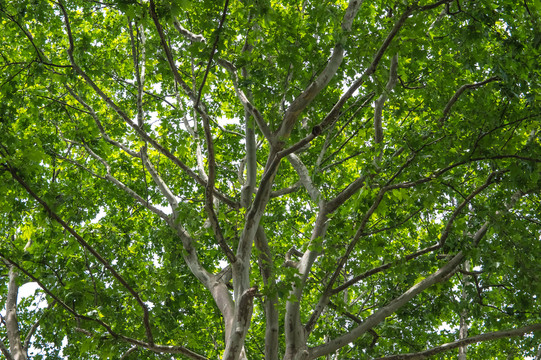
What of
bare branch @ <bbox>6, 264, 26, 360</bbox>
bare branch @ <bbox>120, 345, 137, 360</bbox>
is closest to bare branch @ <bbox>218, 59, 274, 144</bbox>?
bare branch @ <bbox>120, 345, 137, 360</bbox>

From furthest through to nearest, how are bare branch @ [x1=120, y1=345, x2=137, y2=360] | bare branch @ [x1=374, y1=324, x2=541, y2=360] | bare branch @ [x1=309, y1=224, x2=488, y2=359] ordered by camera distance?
bare branch @ [x1=309, y1=224, x2=488, y2=359] → bare branch @ [x1=120, y1=345, x2=137, y2=360] → bare branch @ [x1=374, y1=324, x2=541, y2=360]

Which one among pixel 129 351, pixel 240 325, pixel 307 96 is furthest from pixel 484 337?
pixel 129 351

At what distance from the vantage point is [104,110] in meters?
10.3

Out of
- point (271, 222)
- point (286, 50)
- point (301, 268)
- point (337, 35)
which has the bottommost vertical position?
point (301, 268)

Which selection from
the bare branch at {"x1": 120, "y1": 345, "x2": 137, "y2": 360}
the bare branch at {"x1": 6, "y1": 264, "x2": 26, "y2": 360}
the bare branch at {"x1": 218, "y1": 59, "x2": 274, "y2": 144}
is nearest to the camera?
the bare branch at {"x1": 218, "y1": 59, "x2": 274, "y2": 144}

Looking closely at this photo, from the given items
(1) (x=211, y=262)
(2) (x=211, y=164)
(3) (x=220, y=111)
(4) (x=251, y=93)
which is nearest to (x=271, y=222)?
(1) (x=211, y=262)

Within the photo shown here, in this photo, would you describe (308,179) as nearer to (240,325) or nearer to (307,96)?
(307,96)

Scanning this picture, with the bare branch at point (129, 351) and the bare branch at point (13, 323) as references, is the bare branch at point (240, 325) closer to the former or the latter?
the bare branch at point (129, 351)

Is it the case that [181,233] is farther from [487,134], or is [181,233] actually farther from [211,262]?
[487,134]

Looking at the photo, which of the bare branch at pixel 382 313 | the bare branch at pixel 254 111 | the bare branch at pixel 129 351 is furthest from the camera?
the bare branch at pixel 382 313

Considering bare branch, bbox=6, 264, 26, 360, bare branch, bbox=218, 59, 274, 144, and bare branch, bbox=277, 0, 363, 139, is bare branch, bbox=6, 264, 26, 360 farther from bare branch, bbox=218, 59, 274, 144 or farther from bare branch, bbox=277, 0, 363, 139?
bare branch, bbox=277, 0, 363, 139

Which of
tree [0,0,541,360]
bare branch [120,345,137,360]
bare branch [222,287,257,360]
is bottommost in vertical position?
bare branch [222,287,257,360]

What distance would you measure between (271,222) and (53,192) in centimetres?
526

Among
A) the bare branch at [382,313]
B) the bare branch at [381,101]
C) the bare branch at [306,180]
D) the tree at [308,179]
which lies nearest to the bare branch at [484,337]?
the tree at [308,179]
